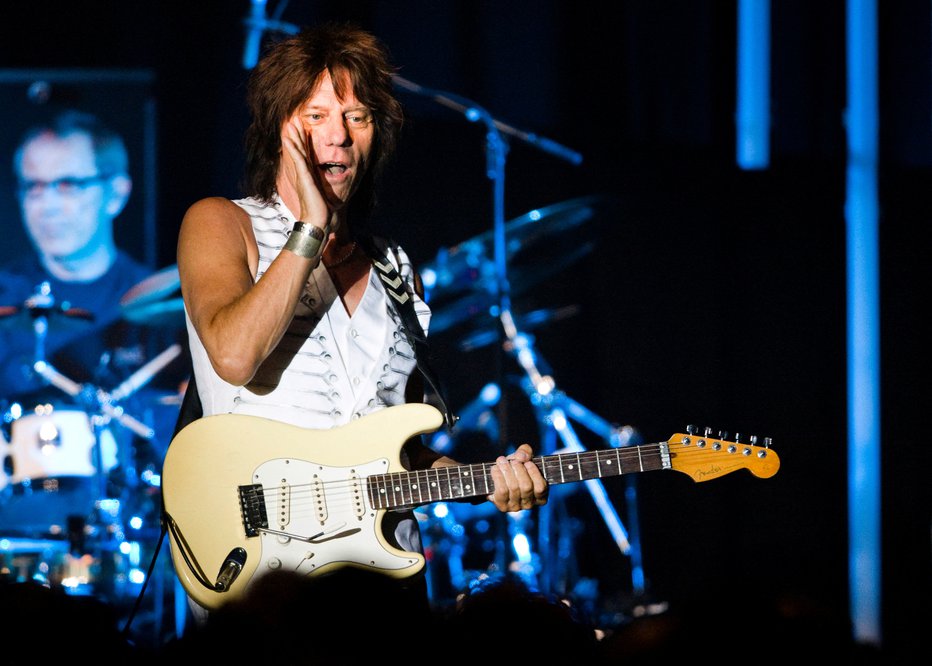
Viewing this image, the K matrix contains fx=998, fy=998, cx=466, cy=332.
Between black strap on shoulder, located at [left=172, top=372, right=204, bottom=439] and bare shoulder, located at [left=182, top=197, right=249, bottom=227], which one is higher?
bare shoulder, located at [left=182, top=197, right=249, bottom=227]

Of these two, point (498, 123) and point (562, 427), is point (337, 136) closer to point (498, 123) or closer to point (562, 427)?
point (498, 123)

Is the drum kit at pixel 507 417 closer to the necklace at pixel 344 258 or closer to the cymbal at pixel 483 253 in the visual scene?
the cymbal at pixel 483 253

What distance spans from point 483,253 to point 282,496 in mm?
2941

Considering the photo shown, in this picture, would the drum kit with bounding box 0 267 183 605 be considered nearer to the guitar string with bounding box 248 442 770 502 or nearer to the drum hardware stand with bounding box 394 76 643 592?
the drum hardware stand with bounding box 394 76 643 592

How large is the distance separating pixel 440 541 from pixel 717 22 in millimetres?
3362

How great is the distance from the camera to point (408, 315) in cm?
263

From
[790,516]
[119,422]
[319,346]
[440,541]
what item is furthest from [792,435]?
[319,346]

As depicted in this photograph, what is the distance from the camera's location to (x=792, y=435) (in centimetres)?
577

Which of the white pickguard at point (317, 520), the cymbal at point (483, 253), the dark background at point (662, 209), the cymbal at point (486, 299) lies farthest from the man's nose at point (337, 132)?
the dark background at point (662, 209)

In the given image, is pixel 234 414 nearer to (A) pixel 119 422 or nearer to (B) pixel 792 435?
(A) pixel 119 422

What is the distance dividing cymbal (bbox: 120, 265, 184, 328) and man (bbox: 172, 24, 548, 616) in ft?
7.38

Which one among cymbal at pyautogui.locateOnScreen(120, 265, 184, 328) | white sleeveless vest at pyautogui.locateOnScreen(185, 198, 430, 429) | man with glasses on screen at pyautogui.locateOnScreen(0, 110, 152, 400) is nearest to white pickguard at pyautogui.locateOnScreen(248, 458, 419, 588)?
white sleeveless vest at pyautogui.locateOnScreen(185, 198, 430, 429)

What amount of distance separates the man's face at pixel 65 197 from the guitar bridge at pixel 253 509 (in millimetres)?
3502

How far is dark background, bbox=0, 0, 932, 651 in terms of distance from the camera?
530 cm
